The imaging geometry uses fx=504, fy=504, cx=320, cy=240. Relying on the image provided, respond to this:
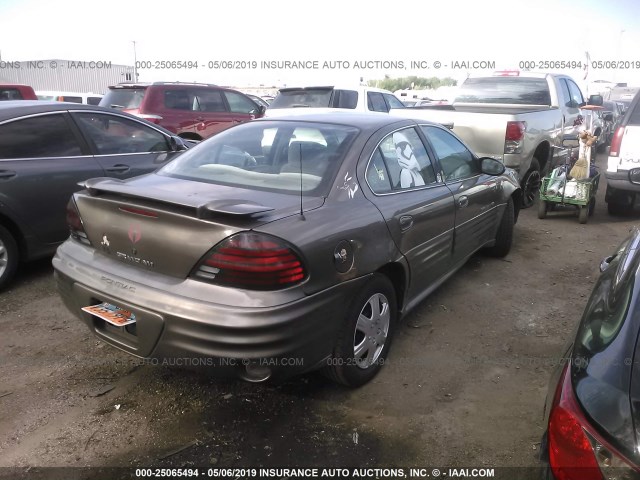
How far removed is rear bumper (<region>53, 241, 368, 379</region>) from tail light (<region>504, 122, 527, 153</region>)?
4609mm

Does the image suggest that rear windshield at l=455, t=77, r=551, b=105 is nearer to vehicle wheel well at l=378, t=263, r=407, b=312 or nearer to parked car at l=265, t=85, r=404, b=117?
parked car at l=265, t=85, r=404, b=117

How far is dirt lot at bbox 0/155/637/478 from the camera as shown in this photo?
96.4 inches

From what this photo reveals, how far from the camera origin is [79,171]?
4527 millimetres

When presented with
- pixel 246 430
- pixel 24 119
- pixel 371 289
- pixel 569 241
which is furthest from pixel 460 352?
pixel 24 119

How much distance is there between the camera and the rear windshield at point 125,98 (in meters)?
9.07

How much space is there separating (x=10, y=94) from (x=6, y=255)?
7425 mm

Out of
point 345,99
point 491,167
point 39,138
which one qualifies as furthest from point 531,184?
point 39,138

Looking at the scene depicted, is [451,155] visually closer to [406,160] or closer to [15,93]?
[406,160]

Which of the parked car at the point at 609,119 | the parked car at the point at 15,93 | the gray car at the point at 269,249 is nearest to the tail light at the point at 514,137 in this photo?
the gray car at the point at 269,249

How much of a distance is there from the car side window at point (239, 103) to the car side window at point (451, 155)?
21.3ft

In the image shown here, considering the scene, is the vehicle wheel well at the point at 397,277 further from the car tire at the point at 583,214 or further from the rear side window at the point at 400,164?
the car tire at the point at 583,214

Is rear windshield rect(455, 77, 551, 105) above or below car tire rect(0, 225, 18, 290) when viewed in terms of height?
above

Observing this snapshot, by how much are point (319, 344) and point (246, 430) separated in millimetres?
608

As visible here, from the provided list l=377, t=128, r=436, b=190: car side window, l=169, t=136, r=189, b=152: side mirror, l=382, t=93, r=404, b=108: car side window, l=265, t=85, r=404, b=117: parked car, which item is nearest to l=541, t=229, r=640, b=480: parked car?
l=377, t=128, r=436, b=190: car side window
